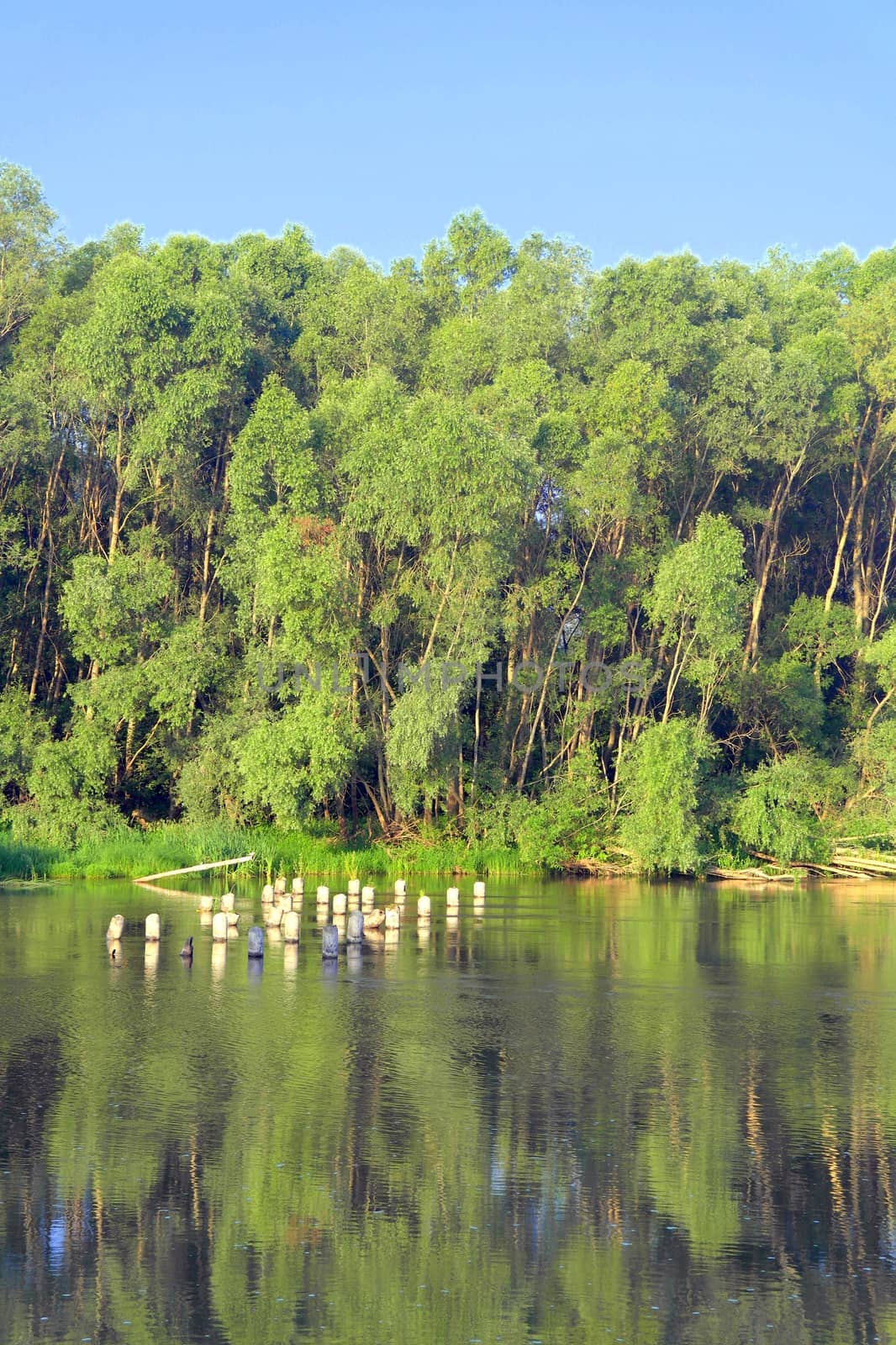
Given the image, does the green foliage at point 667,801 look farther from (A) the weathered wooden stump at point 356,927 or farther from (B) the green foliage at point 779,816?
(A) the weathered wooden stump at point 356,927

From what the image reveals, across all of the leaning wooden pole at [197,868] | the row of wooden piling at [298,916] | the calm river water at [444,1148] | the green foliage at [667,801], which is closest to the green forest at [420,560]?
the green foliage at [667,801]

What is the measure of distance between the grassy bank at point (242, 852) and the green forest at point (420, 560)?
27 centimetres

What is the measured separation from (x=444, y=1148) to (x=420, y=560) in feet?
113

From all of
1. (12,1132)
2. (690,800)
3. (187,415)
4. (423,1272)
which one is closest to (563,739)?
(690,800)

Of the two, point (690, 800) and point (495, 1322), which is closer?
point (495, 1322)

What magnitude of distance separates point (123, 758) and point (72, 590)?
670 centimetres

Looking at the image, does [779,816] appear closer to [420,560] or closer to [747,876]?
[747,876]

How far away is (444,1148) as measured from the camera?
56.1ft

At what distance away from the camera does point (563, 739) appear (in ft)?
181

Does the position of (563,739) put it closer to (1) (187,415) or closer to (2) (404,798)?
(2) (404,798)

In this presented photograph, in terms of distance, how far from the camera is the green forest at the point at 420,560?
48.8 metres

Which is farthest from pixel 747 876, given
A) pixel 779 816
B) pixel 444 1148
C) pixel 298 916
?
pixel 444 1148

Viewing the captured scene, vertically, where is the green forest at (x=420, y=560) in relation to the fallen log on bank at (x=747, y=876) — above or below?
above

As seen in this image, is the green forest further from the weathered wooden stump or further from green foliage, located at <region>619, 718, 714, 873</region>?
the weathered wooden stump
